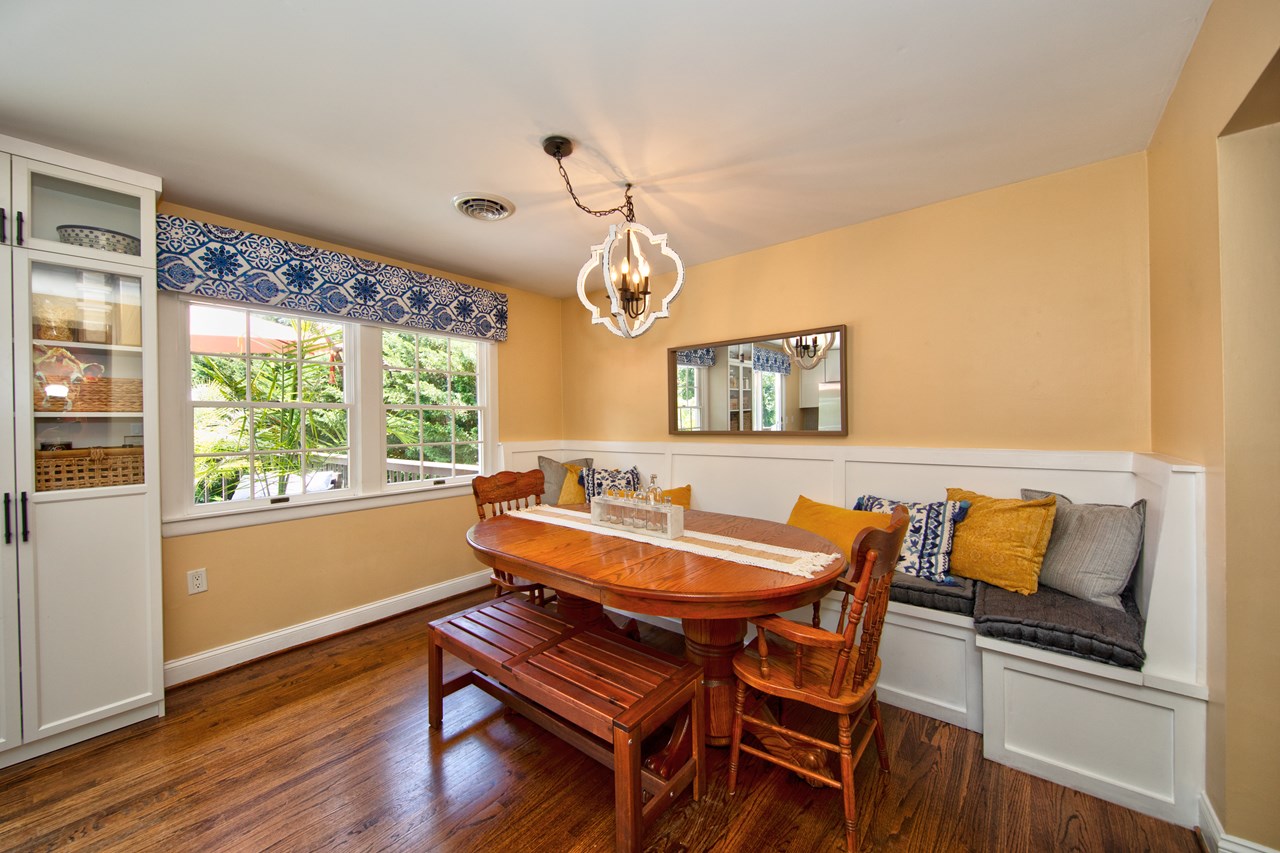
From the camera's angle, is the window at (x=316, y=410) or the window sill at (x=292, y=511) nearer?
the window sill at (x=292, y=511)

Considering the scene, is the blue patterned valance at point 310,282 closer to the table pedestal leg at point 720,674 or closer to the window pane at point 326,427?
the window pane at point 326,427

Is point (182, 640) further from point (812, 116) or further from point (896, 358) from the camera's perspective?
point (896, 358)

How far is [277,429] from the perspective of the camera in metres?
2.83

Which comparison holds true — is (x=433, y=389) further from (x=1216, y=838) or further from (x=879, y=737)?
(x=1216, y=838)

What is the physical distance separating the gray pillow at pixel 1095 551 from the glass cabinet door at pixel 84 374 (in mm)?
3967

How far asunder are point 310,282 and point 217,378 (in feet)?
2.35

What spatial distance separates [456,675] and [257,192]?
2.59 meters

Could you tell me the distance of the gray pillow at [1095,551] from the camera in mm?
1809

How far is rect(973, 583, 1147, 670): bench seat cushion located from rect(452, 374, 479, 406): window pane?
11.2 ft

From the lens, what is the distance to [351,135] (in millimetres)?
1879

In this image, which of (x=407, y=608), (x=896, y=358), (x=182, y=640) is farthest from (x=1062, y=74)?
(x=182, y=640)

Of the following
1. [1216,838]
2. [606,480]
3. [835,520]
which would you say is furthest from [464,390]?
[1216,838]

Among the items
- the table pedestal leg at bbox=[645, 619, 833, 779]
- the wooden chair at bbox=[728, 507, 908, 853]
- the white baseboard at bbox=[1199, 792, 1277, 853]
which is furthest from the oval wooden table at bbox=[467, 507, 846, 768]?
the white baseboard at bbox=[1199, 792, 1277, 853]

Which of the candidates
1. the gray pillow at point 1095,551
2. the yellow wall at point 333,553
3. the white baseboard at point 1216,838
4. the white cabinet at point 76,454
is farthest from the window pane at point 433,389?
the white baseboard at point 1216,838
